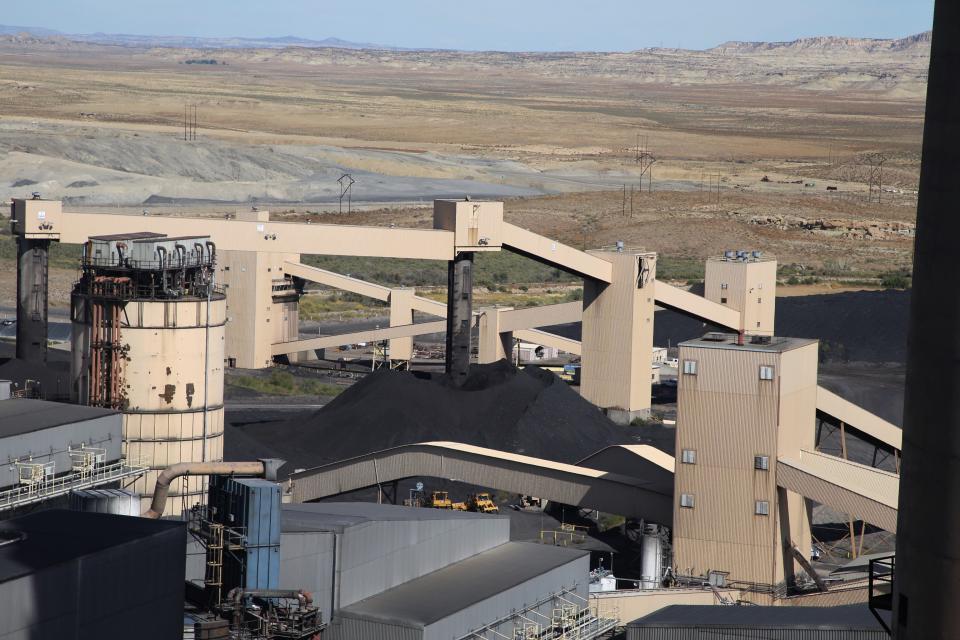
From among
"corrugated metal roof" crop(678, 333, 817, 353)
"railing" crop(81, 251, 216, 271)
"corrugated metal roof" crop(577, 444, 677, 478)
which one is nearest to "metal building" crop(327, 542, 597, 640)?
"corrugated metal roof" crop(678, 333, 817, 353)

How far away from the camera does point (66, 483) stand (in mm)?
30438

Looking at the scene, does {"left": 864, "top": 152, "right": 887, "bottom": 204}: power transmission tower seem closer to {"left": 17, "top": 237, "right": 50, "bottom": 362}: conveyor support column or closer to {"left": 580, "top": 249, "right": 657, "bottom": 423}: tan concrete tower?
{"left": 580, "top": 249, "right": 657, "bottom": 423}: tan concrete tower

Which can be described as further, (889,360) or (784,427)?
(889,360)

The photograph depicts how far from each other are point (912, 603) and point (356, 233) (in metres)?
38.4

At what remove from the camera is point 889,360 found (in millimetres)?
70688

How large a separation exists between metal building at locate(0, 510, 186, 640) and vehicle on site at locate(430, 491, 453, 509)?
61.2ft

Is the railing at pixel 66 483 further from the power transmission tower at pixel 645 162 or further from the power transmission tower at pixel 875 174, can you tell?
the power transmission tower at pixel 875 174

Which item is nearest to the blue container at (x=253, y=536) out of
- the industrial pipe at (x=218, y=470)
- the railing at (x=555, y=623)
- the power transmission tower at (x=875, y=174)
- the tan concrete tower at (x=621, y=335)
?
the industrial pipe at (x=218, y=470)

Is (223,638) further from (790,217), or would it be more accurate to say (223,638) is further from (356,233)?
(790,217)

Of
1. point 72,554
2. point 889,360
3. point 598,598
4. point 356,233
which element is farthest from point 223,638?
point 889,360

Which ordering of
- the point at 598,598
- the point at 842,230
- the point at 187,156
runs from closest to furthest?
the point at 598,598 < the point at 842,230 < the point at 187,156

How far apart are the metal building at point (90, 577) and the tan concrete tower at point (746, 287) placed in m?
40.7

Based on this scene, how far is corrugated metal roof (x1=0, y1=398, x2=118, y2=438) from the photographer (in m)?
30.4

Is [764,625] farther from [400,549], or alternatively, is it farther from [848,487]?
[848,487]
